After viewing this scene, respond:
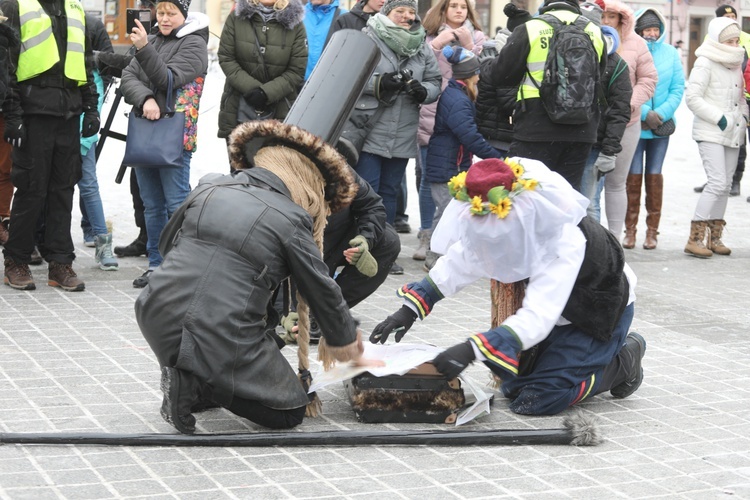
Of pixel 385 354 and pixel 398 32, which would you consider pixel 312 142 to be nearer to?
pixel 385 354

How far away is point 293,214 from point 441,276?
86cm

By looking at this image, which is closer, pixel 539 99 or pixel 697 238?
pixel 539 99

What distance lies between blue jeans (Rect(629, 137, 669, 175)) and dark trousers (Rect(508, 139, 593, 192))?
2.00 metres

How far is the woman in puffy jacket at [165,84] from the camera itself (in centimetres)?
736

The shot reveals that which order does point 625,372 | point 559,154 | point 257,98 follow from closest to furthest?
point 625,372 < point 559,154 < point 257,98

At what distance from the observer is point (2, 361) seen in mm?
5590

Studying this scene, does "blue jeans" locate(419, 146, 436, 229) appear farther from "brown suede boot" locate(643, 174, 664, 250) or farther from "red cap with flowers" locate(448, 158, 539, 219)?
"red cap with flowers" locate(448, 158, 539, 219)

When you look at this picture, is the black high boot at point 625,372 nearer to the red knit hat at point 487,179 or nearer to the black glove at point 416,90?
the red knit hat at point 487,179

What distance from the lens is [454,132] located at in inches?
321

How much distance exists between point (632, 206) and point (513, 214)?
5.23 m

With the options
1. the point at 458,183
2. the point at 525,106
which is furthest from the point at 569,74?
the point at 458,183

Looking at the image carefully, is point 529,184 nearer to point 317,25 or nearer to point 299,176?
point 299,176

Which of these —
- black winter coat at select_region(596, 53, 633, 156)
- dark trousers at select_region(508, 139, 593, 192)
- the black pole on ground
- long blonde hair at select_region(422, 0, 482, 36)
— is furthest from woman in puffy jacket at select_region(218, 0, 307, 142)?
the black pole on ground

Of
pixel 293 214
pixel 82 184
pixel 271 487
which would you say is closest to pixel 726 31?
pixel 82 184
